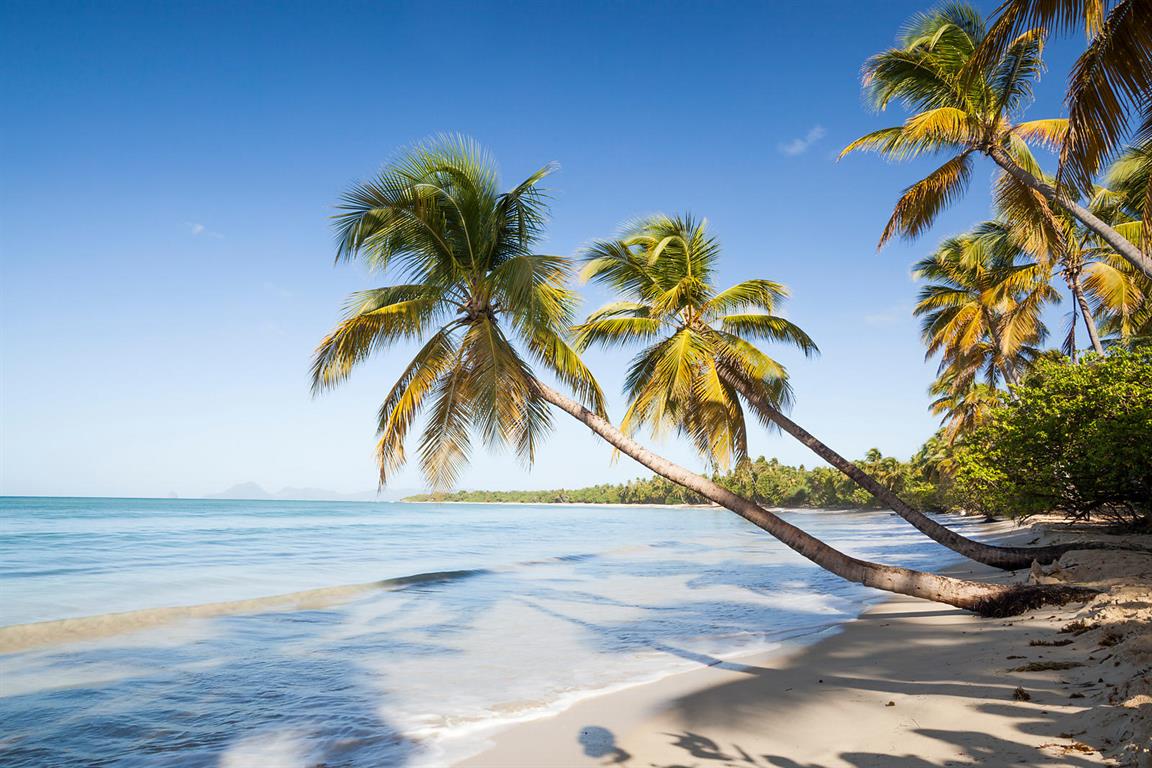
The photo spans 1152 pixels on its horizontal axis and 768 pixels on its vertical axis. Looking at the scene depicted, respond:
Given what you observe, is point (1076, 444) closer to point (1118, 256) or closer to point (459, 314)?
point (1118, 256)

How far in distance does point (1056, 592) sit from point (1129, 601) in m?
0.88

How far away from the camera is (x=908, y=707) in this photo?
16.0 feet

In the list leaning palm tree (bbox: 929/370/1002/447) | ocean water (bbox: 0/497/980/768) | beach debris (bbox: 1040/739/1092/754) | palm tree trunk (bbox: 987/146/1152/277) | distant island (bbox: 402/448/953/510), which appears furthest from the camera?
distant island (bbox: 402/448/953/510)

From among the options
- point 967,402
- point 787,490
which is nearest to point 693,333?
point 967,402

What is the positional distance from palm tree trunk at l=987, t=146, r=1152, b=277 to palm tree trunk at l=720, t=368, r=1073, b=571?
456 cm

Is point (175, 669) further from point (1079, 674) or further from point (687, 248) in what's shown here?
point (687, 248)

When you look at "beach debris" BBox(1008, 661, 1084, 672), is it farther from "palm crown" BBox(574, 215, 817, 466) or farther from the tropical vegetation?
"palm crown" BBox(574, 215, 817, 466)

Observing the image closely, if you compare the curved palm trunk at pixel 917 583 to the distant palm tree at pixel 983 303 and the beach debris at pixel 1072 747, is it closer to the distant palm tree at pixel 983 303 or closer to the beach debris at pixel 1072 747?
the beach debris at pixel 1072 747

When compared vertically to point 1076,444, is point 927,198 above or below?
above

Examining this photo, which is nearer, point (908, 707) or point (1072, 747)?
point (1072, 747)

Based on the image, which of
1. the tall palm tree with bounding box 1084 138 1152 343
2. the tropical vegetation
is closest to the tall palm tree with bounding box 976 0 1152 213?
the tropical vegetation

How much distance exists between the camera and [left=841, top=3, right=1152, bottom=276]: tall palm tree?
32.1 ft

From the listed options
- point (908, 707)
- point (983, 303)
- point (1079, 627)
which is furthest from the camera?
point (983, 303)

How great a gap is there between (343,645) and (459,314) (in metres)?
5.56
